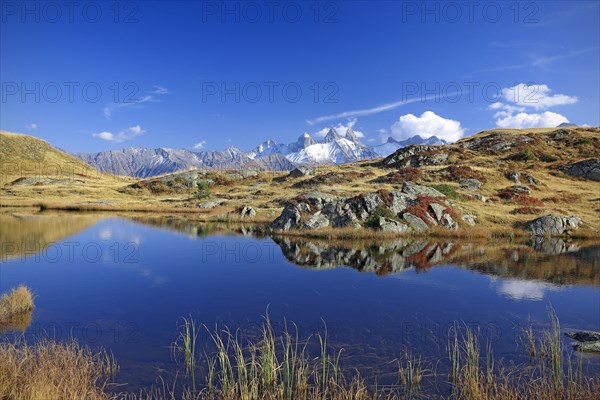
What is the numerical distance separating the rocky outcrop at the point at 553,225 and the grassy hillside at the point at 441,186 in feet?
9.75

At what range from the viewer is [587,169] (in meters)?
91.1

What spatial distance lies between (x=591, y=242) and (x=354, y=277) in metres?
36.7

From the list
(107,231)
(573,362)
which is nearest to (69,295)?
(573,362)

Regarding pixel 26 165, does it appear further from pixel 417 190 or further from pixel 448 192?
pixel 448 192

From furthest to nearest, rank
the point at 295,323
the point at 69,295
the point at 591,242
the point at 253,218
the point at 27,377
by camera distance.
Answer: the point at 253,218, the point at 591,242, the point at 69,295, the point at 295,323, the point at 27,377

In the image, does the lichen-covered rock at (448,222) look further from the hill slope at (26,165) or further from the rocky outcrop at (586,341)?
the hill slope at (26,165)

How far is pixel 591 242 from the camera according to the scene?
4856 cm

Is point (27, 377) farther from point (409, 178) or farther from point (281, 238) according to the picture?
point (409, 178)

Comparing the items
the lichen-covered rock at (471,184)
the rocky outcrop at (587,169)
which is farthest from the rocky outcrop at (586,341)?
the rocky outcrop at (587,169)

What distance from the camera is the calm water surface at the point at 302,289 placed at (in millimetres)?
17969

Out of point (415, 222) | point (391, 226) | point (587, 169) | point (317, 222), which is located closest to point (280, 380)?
point (391, 226)

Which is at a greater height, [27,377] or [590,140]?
[590,140]

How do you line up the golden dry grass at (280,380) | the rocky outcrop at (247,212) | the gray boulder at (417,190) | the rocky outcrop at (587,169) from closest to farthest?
1. the golden dry grass at (280,380)
2. the gray boulder at (417,190)
3. the rocky outcrop at (247,212)
4. the rocky outcrop at (587,169)

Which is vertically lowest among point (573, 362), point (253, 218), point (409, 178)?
point (573, 362)
